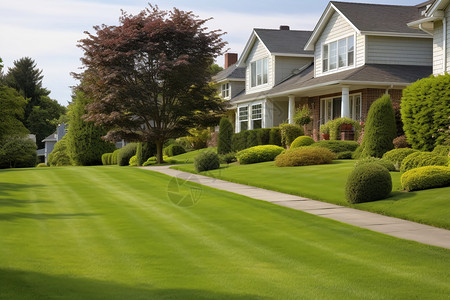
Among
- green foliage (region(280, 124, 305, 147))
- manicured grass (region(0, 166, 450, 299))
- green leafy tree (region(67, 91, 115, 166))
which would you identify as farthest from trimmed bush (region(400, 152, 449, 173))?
green leafy tree (region(67, 91, 115, 166))

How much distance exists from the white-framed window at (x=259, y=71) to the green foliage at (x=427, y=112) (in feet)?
60.9

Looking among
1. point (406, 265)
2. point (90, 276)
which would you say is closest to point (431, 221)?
point (406, 265)

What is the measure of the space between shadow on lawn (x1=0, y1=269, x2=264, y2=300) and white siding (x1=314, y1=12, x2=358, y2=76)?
24759mm

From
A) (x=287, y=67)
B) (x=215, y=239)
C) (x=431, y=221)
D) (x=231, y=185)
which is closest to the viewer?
(x=215, y=239)

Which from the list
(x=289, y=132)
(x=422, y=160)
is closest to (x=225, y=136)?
(x=289, y=132)

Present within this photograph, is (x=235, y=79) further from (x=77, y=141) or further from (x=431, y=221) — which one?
A: (x=431, y=221)

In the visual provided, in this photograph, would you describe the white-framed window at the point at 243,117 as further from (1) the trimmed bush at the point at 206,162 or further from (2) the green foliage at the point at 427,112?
(2) the green foliage at the point at 427,112

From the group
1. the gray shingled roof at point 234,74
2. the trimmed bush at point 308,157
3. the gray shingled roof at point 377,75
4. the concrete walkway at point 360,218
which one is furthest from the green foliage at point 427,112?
the gray shingled roof at point 234,74

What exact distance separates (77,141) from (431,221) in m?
30.1

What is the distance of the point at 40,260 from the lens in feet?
22.5

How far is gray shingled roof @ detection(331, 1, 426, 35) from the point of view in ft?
89.7

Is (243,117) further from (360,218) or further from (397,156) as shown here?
(360,218)

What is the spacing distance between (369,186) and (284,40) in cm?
2586

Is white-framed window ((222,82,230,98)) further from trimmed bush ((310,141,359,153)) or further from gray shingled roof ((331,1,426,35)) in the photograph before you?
trimmed bush ((310,141,359,153))
